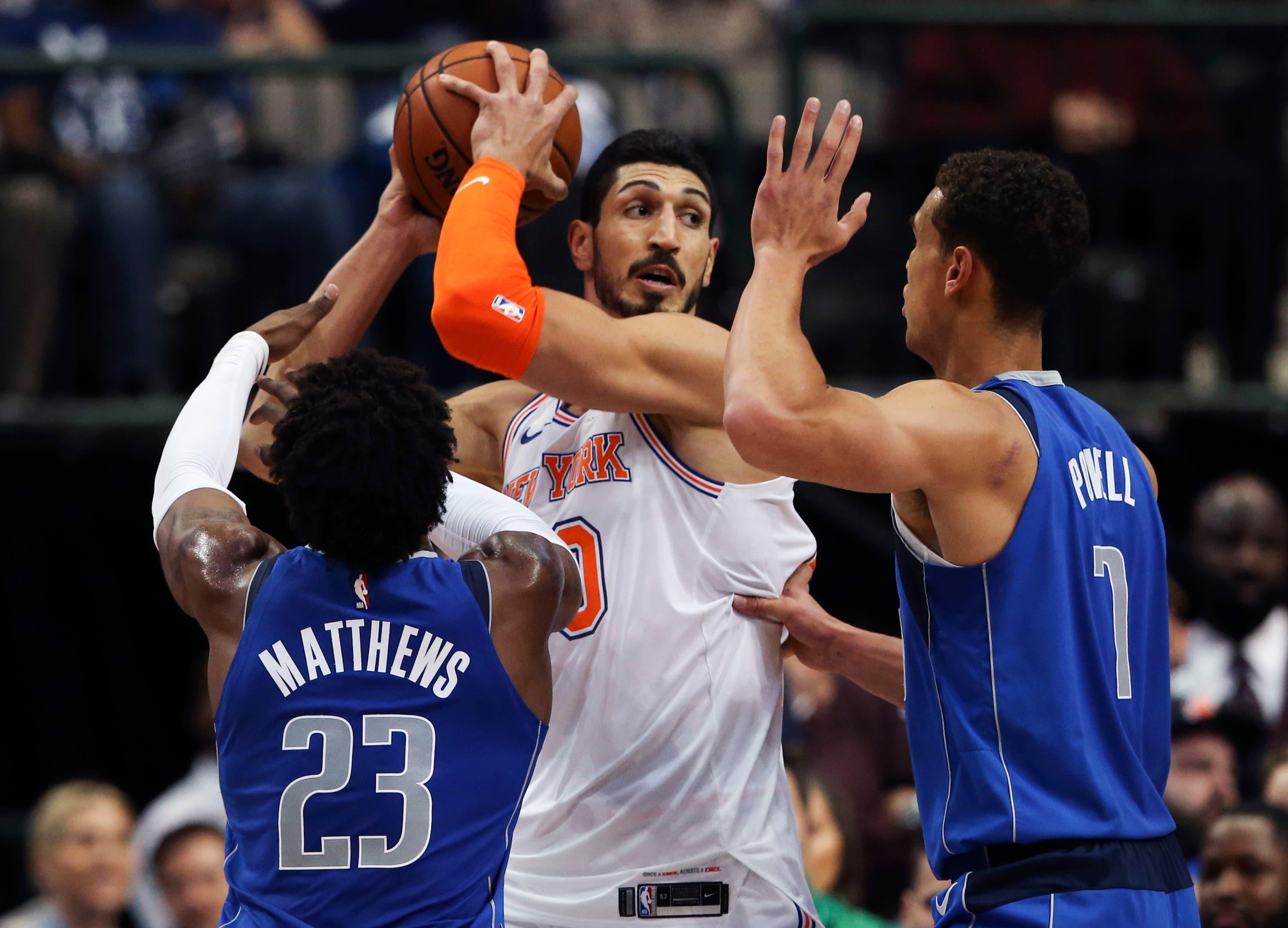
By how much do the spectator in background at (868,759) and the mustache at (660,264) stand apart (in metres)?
3.02

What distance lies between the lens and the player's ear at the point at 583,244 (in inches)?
200

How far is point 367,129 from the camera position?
8.43m

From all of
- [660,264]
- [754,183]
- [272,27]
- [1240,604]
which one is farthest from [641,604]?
[272,27]

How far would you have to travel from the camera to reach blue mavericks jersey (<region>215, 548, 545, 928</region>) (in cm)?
358

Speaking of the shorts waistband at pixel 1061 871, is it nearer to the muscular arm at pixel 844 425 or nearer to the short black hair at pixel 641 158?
the muscular arm at pixel 844 425

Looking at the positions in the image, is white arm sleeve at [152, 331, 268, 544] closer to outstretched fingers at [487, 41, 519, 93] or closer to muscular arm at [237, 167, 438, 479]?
muscular arm at [237, 167, 438, 479]

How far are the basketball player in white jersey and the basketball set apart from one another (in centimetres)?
10

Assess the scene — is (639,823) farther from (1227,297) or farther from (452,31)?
(452,31)

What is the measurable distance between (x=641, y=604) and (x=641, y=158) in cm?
130

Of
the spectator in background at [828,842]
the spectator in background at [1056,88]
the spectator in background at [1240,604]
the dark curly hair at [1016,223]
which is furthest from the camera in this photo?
the spectator in background at [1056,88]

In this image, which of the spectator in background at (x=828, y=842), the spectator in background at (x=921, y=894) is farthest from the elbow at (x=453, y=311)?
the spectator in background at (x=828, y=842)

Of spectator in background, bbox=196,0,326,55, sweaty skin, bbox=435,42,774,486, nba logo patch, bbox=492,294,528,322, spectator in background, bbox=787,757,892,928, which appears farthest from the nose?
spectator in background, bbox=196,0,326,55

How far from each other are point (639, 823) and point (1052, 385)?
157 centimetres

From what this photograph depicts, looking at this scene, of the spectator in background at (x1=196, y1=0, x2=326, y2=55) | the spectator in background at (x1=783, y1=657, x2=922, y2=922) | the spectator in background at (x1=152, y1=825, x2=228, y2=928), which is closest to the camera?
the spectator in background at (x1=152, y1=825, x2=228, y2=928)
